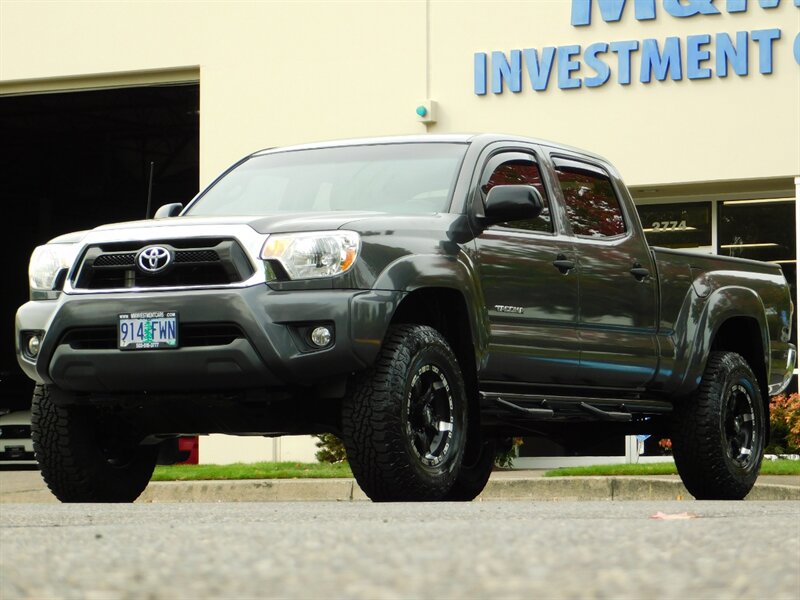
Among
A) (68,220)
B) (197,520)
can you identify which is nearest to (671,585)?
(197,520)

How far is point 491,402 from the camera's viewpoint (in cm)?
795

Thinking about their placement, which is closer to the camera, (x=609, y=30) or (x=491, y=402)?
(x=491, y=402)

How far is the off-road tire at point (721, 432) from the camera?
9.39 metres

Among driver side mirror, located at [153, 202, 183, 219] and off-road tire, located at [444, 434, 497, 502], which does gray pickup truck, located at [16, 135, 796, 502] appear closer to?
off-road tire, located at [444, 434, 497, 502]

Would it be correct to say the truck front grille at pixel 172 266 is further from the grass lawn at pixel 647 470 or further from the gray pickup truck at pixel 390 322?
the grass lawn at pixel 647 470

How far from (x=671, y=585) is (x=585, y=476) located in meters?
10.0

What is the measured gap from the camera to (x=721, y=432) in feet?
31.2

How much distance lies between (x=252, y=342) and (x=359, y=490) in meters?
5.59

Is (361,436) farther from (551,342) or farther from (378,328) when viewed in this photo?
(551,342)

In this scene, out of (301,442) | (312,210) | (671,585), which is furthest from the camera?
(301,442)

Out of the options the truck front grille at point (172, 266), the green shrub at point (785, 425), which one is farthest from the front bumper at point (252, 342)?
the green shrub at point (785, 425)

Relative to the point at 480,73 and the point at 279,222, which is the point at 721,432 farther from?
the point at 480,73

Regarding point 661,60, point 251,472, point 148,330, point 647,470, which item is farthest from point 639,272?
point 661,60

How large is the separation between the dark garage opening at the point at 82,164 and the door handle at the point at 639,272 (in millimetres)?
21449
